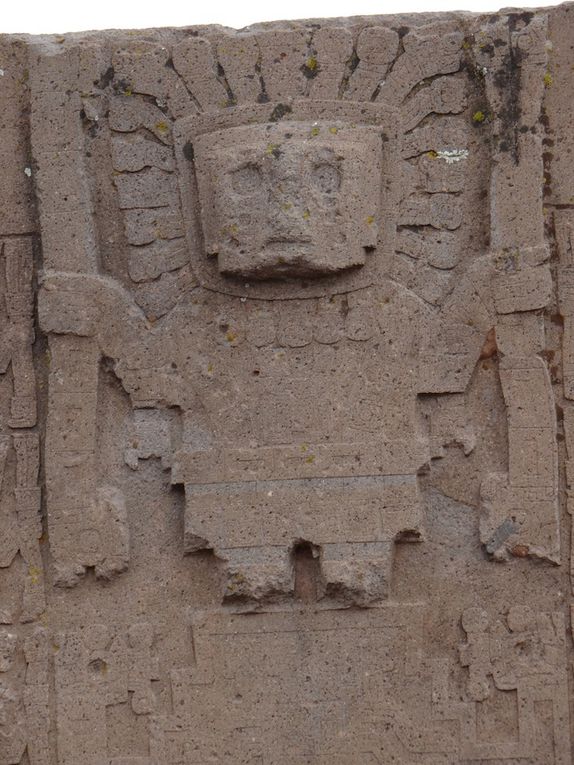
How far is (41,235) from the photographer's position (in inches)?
214

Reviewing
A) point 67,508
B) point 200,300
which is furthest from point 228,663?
point 200,300

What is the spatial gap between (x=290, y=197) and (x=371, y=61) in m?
0.68

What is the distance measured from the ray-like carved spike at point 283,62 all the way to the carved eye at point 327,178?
345mm

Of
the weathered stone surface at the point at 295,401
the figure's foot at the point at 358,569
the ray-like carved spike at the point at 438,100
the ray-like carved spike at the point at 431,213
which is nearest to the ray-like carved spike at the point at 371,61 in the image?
the weathered stone surface at the point at 295,401

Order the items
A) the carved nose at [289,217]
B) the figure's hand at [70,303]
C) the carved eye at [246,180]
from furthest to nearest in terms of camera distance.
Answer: the figure's hand at [70,303] → the carved eye at [246,180] → the carved nose at [289,217]

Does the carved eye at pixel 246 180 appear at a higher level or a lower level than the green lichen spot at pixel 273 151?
lower

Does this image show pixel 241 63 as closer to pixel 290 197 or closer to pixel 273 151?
pixel 273 151

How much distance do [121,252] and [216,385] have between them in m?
0.67

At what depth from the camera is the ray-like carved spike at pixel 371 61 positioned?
5.37 metres

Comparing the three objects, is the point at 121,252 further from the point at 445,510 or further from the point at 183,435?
the point at 445,510

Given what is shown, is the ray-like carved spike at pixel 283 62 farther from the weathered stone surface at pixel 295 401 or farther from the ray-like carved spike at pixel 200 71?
the ray-like carved spike at pixel 200 71

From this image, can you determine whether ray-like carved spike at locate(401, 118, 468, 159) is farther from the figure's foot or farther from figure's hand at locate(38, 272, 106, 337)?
the figure's foot

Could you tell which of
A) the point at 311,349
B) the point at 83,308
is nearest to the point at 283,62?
the point at 311,349

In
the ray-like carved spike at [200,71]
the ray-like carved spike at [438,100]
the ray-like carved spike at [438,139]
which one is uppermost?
the ray-like carved spike at [200,71]
